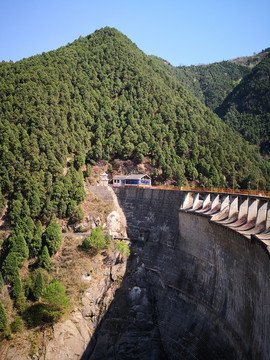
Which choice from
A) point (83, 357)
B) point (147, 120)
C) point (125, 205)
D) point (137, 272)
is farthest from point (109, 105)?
point (83, 357)

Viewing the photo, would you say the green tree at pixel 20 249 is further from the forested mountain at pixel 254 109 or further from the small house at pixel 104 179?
the forested mountain at pixel 254 109

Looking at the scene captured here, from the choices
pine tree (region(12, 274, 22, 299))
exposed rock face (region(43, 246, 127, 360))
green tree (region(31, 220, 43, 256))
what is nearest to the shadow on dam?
exposed rock face (region(43, 246, 127, 360))

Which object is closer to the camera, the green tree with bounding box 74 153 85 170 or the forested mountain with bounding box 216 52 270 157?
the green tree with bounding box 74 153 85 170

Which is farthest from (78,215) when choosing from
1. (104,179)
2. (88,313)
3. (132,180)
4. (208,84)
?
(208,84)

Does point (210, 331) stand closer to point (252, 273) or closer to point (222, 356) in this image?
point (222, 356)

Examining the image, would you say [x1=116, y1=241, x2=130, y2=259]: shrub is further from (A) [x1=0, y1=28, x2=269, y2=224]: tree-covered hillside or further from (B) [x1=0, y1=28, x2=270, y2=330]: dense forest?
(A) [x1=0, y1=28, x2=269, y2=224]: tree-covered hillside

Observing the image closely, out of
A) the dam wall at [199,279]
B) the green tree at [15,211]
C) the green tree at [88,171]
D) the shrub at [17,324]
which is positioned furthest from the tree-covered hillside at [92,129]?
the shrub at [17,324]
